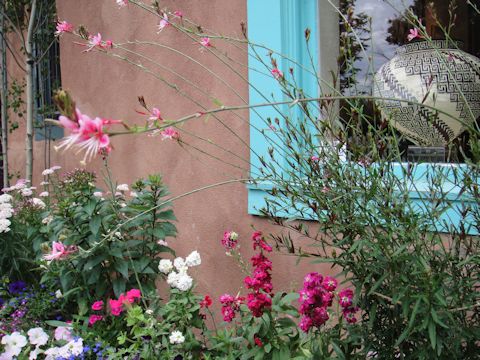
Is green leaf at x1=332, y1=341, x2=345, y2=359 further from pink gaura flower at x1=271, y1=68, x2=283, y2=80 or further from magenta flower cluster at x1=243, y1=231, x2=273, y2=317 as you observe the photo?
pink gaura flower at x1=271, y1=68, x2=283, y2=80

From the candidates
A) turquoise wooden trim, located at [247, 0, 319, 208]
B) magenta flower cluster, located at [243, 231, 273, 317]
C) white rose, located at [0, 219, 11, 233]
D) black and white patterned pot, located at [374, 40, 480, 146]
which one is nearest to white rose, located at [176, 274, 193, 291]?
magenta flower cluster, located at [243, 231, 273, 317]

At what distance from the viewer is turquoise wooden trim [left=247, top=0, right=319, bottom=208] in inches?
123

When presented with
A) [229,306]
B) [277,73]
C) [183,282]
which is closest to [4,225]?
[183,282]

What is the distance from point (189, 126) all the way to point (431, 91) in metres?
1.78

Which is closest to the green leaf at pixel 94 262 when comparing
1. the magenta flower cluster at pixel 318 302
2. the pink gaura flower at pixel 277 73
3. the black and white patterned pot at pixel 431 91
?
the magenta flower cluster at pixel 318 302

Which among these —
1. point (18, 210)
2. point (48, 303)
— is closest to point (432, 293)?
point (48, 303)

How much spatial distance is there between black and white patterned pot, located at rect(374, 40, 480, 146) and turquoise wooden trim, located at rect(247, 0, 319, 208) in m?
0.62

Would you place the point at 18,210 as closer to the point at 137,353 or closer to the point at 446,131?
the point at 137,353

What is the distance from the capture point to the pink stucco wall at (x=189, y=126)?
3463mm

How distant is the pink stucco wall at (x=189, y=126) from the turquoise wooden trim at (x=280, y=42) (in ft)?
0.49

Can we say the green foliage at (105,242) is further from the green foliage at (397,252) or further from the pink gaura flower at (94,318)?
the green foliage at (397,252)

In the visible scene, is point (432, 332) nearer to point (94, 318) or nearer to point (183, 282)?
point (183, 282)

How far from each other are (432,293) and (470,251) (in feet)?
0.69

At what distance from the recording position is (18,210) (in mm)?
4102
